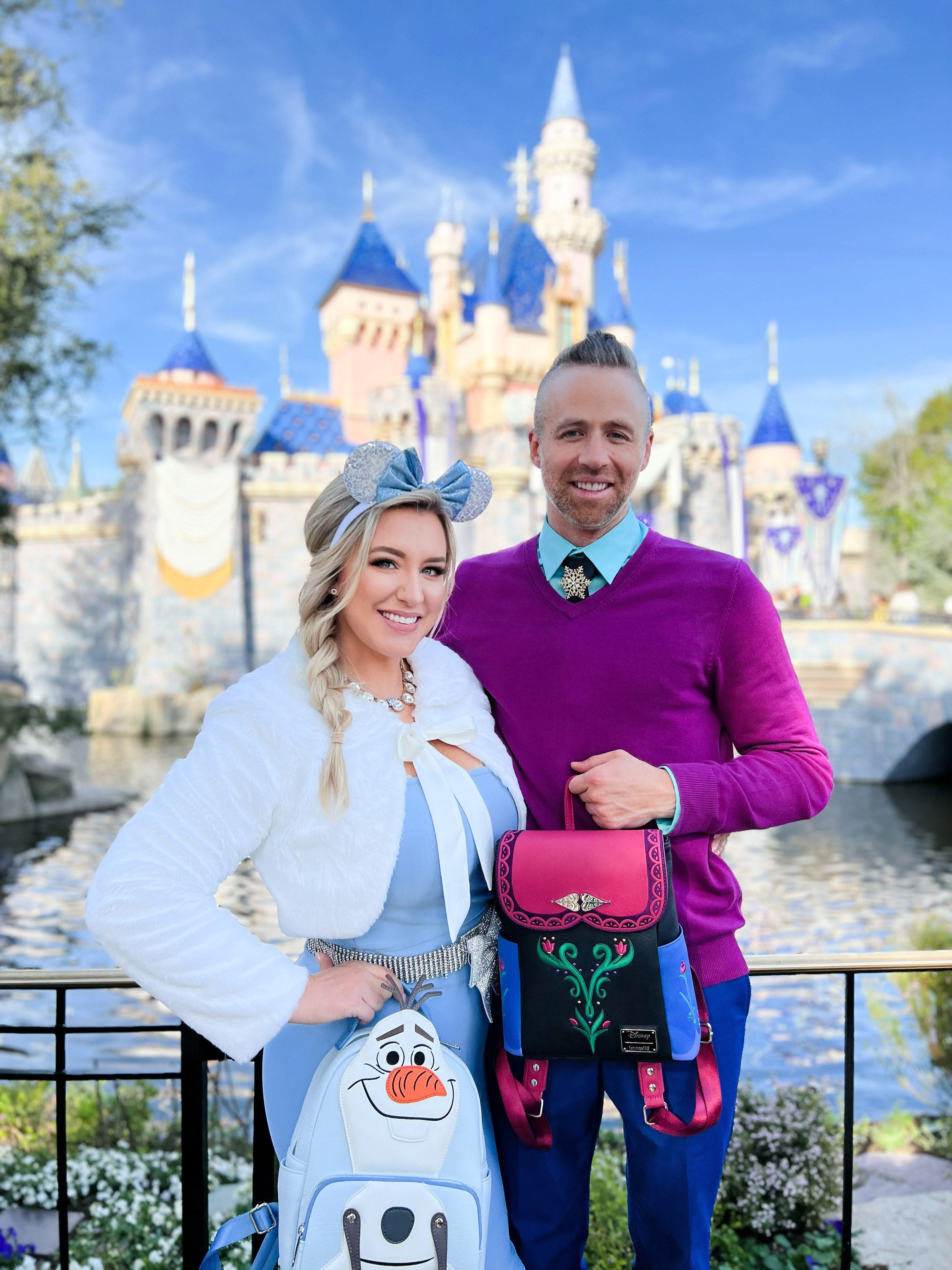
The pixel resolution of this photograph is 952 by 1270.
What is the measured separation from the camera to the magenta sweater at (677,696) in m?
1.55

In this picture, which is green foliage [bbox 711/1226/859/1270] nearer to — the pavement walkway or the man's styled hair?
the pavement walkway

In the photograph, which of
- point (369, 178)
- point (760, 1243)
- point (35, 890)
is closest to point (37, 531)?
point (369, 178)

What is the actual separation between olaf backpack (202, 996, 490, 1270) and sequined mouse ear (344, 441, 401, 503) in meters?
0.73

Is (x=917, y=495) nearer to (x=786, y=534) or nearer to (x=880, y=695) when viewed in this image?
(x=786, y=534)

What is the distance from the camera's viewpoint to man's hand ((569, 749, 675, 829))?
1.43 m

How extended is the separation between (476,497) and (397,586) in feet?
0.72

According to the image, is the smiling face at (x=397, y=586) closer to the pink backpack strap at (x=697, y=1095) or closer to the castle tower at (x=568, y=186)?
the pink backpack strap at (x=697, y=1095)

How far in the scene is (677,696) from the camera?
158 cm

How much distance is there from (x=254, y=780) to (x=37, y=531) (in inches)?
965

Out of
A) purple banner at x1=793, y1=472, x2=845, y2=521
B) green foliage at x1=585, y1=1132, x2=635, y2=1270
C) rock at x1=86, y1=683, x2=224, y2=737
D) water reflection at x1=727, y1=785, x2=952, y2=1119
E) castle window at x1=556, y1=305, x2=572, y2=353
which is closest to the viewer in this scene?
green foliage at x1=585, y1=1132, x2=635, y2=1270

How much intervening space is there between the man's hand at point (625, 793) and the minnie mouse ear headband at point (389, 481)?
1.42ft

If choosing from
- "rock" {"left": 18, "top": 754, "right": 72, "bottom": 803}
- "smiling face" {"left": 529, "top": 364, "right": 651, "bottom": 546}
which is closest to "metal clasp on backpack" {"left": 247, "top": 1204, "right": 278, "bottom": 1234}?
"smiling face" {"left": 529, "top": 364, "right": 651, "bottom": 546}

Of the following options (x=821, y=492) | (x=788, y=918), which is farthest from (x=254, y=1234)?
(x=821, y=492)

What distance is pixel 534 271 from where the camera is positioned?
25.1 metres
